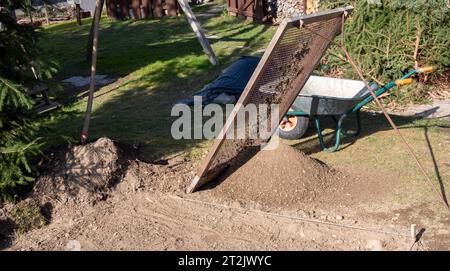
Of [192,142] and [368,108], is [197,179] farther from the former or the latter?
[368,108]

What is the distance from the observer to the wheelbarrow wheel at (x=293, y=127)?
705 cm

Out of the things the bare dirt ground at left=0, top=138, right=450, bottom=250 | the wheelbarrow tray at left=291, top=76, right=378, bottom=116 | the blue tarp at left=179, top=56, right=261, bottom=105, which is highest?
the wheelbarrow tray at left=291, top=76, right=378, bottom=116

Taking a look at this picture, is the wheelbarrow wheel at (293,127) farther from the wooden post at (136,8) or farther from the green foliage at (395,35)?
the wooden post at (136,8)

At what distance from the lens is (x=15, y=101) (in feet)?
16.5

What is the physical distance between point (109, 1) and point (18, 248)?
1571cm

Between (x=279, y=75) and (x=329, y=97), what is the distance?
113 cm

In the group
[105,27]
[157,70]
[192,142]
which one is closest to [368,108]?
[192,142]

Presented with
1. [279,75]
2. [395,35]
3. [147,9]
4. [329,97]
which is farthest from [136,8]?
[279,75]

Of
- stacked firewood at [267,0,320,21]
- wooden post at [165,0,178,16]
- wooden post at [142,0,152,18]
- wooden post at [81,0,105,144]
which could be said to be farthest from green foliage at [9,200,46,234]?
wooden post at [142,0,152,18]

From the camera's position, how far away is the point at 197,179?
18.3 feet

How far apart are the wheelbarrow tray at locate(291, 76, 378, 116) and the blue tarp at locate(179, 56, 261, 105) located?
1764mm

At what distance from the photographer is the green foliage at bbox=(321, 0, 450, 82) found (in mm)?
8648

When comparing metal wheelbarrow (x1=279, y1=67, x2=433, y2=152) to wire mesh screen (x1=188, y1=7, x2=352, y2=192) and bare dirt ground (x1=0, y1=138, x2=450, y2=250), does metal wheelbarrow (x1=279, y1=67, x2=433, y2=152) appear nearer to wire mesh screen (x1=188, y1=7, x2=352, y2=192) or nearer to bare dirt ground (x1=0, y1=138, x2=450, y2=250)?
wire mesh screen (x1=188, y1=7, x2=352, y2=192)

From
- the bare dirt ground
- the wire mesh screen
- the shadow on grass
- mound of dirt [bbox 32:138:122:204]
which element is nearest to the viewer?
the bare dirt ground
